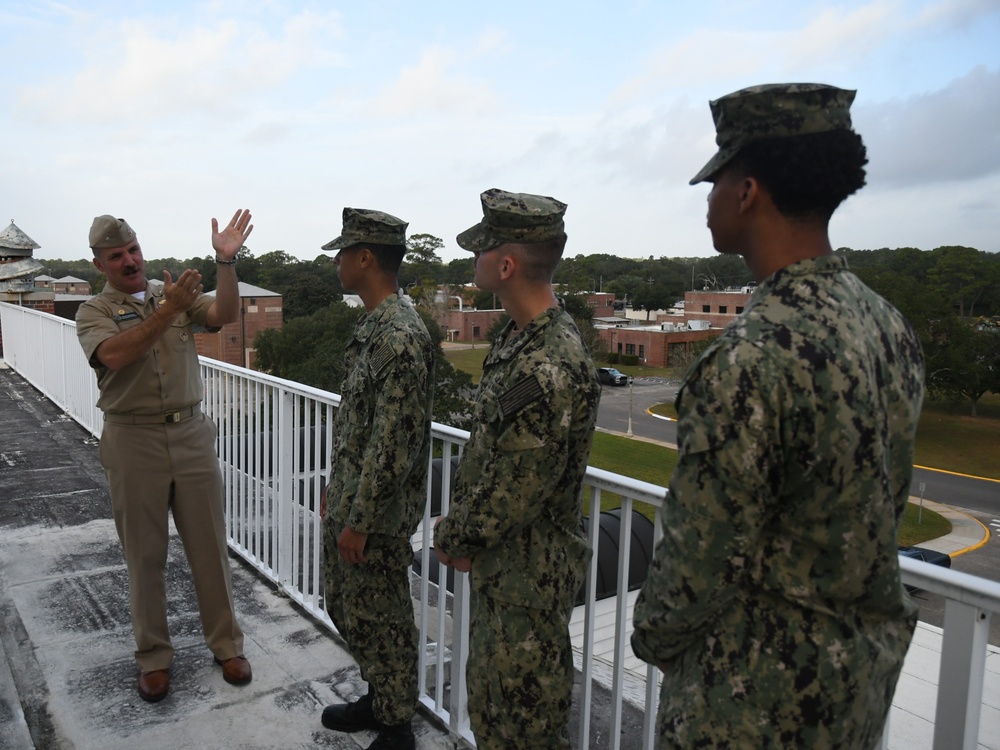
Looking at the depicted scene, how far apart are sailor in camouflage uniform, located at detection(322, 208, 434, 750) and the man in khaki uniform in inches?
25.7

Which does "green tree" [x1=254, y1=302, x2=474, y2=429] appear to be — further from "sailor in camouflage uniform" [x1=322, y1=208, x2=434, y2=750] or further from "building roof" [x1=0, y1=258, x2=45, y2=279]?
"sailor in camouflage uniform" [x1=322, y1=208, x2=434, y2=750]

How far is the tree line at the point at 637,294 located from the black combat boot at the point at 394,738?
6.86 feet

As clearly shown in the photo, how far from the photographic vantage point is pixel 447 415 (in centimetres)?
3488

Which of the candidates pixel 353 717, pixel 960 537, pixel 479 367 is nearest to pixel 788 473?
pixel 353 717

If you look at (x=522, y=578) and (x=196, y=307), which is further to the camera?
(x=196, y=307)

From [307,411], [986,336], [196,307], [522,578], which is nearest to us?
[522,578]

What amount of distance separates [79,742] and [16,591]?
Result: 4.85 ft

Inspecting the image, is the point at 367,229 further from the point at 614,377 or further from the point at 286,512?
the point at 614,377

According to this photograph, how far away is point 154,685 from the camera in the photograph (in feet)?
9.72

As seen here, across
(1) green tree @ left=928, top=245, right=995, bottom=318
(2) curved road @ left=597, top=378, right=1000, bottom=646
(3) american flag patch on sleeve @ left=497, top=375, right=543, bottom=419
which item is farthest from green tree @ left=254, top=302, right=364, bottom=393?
(1) green tree @ left=928, top=245, right=995, bottom=318

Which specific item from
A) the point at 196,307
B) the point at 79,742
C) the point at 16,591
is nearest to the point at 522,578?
the point at 79,742

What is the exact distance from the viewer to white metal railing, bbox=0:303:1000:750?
1.44m

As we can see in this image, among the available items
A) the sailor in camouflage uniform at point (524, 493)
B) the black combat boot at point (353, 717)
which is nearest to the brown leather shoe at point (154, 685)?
the black combat boot at point (353, 717)

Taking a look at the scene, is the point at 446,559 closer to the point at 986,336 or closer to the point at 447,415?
the point at 447,415
